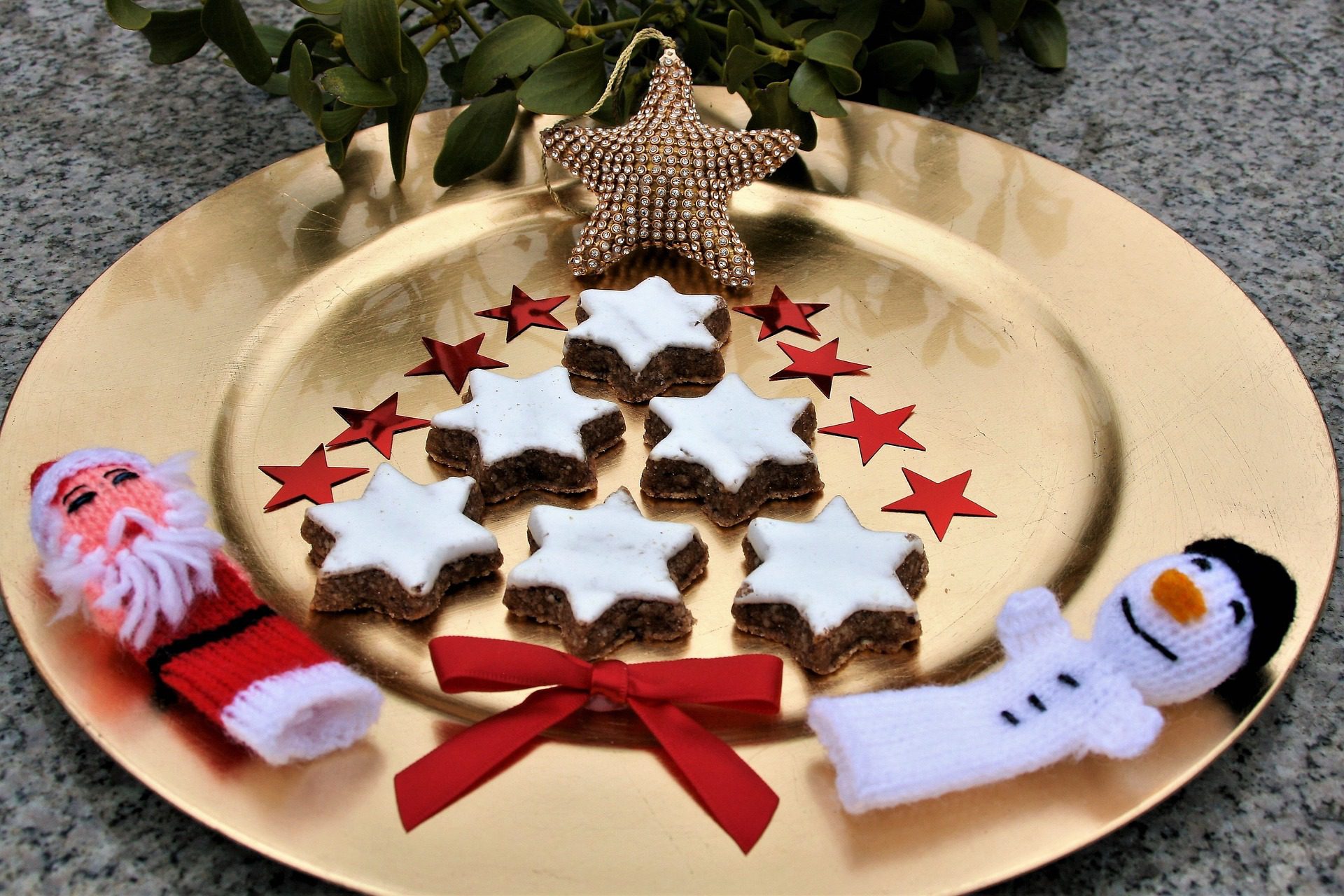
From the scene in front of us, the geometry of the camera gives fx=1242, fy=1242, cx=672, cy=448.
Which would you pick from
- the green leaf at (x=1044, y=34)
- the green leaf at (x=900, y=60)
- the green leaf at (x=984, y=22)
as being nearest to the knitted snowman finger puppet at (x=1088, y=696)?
the green leaf at (x=900, y=60)

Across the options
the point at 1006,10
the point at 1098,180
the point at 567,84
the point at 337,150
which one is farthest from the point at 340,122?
the point at 1098,180

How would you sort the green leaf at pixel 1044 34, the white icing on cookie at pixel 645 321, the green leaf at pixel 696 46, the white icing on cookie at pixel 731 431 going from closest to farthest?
the white icing on cookie at pixel 731 431 → the white icing on cookie at pixel 645 321 → the green leaf at pixel 696 46 → the green leaf at pixel 1044 34

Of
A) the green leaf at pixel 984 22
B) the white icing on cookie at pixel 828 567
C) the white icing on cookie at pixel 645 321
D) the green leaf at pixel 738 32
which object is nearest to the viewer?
the white icing on cookie at pixel 828 567

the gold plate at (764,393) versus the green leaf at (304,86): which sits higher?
the green leaf at (304,86)

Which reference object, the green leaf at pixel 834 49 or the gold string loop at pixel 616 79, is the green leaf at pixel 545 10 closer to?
the gold string loop at pixel 616 79

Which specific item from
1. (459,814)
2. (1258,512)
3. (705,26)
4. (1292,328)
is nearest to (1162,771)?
(1258,512)

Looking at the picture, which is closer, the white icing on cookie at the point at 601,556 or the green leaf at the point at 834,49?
the white icing on cookie at the point at 601,556

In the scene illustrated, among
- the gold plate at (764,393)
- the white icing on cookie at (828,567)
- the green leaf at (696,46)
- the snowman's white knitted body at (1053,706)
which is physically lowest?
the gold plate at (764,393)
